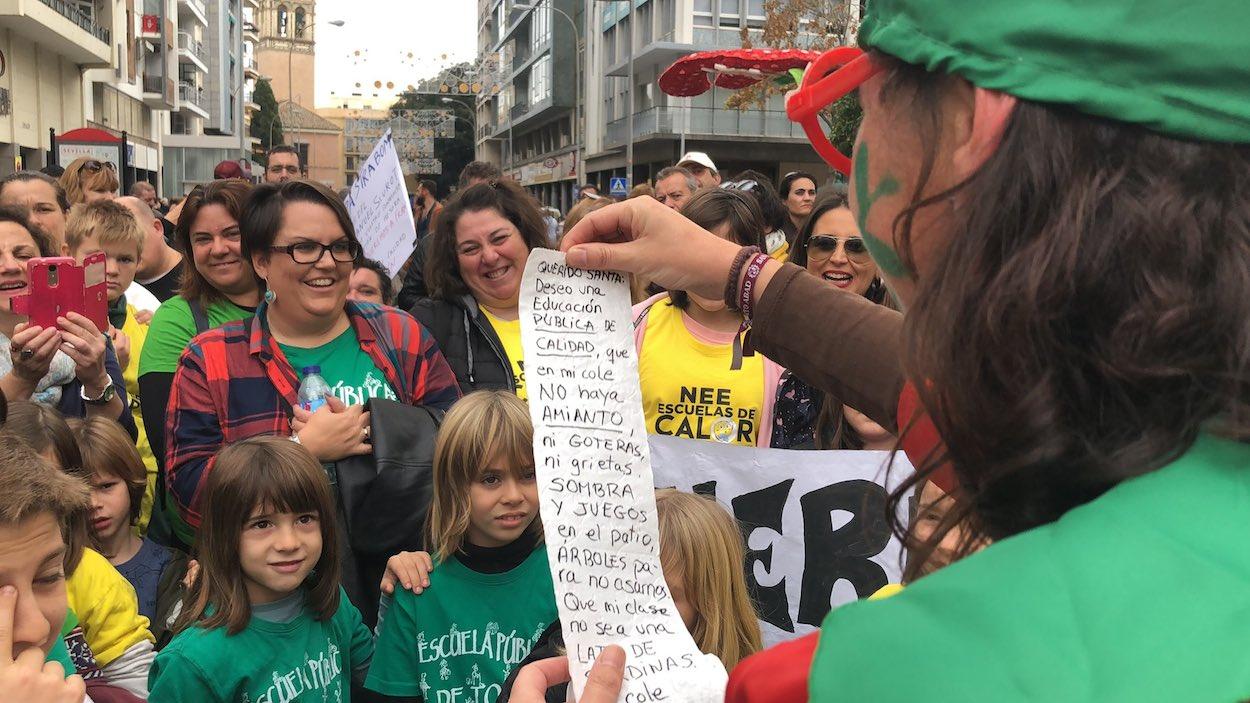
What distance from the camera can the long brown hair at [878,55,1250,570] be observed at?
0.77 meters

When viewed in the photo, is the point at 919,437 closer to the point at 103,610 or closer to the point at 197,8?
the point at 103,610

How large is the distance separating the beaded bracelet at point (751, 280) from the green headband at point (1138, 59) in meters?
1.00

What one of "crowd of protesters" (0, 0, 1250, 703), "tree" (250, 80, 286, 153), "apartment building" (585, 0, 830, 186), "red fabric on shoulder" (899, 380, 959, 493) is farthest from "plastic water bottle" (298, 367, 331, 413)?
"tree" (250, 80, 286, 153)

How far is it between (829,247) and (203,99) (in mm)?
65508

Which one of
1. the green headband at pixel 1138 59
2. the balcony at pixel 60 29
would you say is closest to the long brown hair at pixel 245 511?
the green headband at pixel 1138 59

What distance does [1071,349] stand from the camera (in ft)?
2.62

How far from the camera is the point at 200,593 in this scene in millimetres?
3031

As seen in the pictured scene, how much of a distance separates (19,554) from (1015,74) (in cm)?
213

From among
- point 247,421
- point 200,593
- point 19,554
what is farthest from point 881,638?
point 247,421

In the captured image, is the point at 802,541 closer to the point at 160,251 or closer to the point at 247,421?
the point at 247,421

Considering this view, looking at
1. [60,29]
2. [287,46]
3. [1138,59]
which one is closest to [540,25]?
[60,29]

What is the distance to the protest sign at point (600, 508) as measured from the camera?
57.9 inches

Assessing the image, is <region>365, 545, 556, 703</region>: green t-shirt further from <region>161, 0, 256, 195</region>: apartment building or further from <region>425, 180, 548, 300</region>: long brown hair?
<region>161, 0, 256, 195</region>: apartment building

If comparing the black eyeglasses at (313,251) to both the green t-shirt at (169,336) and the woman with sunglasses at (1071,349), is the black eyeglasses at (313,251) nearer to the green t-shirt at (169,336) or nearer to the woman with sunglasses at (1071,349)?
the green t-shirt at (169,336)
